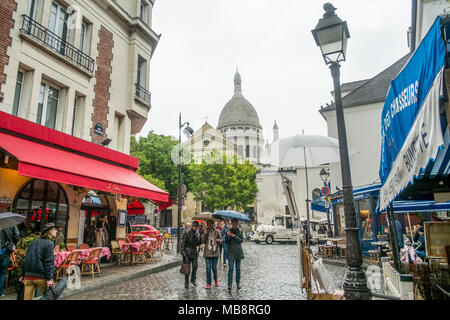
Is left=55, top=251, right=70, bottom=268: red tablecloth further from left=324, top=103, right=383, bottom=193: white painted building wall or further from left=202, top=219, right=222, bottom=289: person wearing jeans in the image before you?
left=324, top=103, right=383, bottom=193: white painted building wall

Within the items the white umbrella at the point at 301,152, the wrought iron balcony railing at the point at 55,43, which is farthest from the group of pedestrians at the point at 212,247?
the wrought iron balcony railing at the point at 55,43

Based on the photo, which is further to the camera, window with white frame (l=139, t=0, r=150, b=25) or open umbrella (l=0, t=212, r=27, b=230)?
window with white frame (l=139, t=0, r=150, b=25)

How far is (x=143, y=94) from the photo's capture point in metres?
15.0

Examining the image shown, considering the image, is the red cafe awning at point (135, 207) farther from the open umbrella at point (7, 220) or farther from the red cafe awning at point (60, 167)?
the open umbrella at point (7, 220)

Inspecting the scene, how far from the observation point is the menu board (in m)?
6.16

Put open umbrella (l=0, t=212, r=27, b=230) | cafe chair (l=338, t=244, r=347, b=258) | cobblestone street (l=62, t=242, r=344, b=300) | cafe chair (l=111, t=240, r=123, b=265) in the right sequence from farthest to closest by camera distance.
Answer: cafe chair (l=338, t=244, r=347, b=258), cafe chair (l=111, t=240, r=123, b=265), cobblestone street (l=62, t=242, r=344, b=300), open umbrella (l=0, t=212, r=27, b=230)

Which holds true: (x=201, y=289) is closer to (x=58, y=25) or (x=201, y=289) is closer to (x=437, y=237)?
(x=437, y=237)

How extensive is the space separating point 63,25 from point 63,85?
229cm

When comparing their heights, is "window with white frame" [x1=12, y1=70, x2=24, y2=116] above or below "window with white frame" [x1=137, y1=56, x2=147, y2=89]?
below

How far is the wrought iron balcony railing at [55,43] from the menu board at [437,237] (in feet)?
39.9

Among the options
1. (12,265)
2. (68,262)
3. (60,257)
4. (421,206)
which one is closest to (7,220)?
(12,265)

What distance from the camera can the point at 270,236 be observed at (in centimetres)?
2580

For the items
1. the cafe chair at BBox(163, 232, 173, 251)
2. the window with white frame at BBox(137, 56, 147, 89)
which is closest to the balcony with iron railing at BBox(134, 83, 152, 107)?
the window with white frame at BBox(137, 56, 147, 89)

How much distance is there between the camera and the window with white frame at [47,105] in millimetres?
10145
